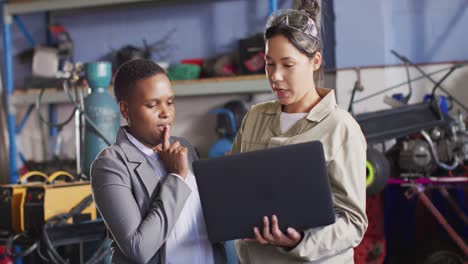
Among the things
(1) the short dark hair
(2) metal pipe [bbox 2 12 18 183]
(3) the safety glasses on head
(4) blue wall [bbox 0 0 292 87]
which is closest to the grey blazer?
(1) the short dark hair

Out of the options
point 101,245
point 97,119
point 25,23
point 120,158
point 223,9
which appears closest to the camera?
point 120,158

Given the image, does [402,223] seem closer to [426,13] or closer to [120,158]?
[426,13]

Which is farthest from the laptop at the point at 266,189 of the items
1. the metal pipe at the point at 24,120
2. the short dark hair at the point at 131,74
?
the metal pipe at the point at 24,120

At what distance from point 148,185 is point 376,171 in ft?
7.91

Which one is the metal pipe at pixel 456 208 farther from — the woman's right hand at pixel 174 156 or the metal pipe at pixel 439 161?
the woman's right hand at pixel 174 156

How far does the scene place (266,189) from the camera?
45.4 inches

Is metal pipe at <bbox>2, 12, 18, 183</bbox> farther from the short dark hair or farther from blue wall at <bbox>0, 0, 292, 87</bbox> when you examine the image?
the short dark hair

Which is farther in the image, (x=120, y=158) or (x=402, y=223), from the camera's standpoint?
(x=402, y=223)

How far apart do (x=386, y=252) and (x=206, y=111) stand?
5.69ft

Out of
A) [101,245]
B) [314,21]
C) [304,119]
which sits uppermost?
[314,21]

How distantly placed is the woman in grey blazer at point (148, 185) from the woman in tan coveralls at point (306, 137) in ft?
0.44

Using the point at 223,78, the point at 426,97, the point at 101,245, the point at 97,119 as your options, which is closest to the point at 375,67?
the point at 426,97

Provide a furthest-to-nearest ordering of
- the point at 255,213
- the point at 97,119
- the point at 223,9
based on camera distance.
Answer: the point at 223,9
the point at 97,119
the point at 255,213

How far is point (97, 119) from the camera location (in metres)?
3.09
